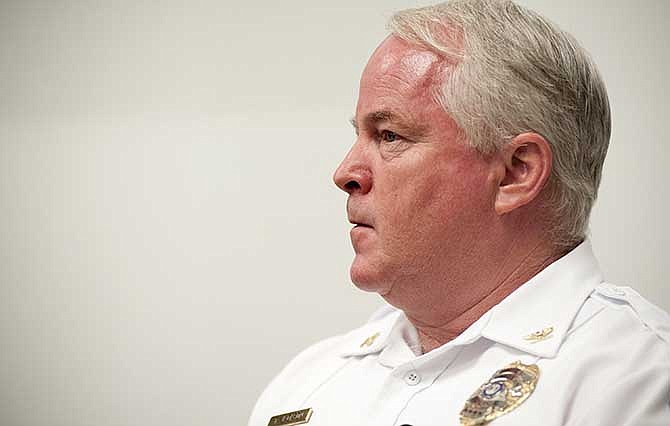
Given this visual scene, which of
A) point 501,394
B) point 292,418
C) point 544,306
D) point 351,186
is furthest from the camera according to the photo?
point 292,418

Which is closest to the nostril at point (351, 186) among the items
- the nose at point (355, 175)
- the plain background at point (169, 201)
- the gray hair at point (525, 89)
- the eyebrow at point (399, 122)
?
the nose at point (355, 175)

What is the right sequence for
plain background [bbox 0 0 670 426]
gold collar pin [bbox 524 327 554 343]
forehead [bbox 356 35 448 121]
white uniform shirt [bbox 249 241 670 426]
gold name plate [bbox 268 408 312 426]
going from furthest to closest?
plain background [bbox 0 0 670 426] < gold name plate [bbox 268 408 312 426] < forehead [bbox 356 35 448 121] < gold collar pin [bbox 524 327 554 343] < white uniform shirt [bbox 249 241 670 426]

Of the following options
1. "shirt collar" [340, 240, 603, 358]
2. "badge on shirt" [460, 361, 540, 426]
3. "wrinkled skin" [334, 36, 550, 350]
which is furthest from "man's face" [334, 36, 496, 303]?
"badge on shirt" [460, 361, 540, 426]

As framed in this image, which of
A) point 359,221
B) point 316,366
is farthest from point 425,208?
point 316,366

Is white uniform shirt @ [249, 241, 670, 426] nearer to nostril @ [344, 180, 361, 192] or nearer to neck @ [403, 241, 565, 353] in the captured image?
neck @ [403, 241, 565, 353]

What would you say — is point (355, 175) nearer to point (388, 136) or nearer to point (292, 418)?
point (388, 136)

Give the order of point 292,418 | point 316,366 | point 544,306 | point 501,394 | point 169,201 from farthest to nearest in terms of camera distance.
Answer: point 169,201, point 316,366, point 292,418, point 544,306, point 501,394

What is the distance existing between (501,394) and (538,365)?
0.08m

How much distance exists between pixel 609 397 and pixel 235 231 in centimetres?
156

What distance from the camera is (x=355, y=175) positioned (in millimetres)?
1614

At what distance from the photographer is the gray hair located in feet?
5.03

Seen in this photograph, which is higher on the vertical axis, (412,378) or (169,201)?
(169,201)

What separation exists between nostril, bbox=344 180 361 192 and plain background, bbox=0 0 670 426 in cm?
98

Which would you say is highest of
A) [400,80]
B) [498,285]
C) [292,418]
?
[400,80]
